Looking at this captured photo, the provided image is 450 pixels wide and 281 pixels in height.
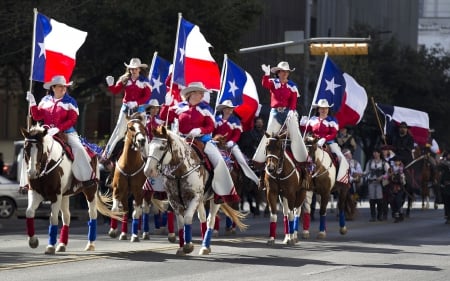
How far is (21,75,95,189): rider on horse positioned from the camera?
18953 mm

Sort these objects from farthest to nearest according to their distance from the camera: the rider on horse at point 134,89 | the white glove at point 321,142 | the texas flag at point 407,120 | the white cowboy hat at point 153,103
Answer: the texas flag at point 407,120 → the white glove at point 321,142 → the white cowboy hat at point 153,103 → the rider on horse at point 134,89

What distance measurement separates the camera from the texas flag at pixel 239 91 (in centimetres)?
2642

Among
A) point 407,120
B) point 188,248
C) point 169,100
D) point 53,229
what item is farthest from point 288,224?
point 407,120

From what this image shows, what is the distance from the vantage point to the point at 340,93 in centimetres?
2725

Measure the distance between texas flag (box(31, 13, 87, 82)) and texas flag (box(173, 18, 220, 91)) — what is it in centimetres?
172

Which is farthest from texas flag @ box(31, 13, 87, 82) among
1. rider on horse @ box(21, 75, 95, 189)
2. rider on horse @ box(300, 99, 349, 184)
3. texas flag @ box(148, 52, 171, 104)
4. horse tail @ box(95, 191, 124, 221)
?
rider on horse @ box(300, 99, 349, 184)

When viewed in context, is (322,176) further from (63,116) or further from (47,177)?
(47,177)

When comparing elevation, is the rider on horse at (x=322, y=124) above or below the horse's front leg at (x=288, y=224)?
above

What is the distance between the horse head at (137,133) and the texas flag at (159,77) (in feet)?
15.8

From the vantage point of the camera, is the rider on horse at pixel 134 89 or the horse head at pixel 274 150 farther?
the rider on horse at pixel 134 89

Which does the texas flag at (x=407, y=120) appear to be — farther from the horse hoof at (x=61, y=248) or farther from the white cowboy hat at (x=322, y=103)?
the horse hoof at (x=61, y=248)

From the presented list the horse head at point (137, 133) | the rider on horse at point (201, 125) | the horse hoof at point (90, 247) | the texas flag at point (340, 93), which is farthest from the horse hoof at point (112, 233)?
the texas flag at point (340, 93)

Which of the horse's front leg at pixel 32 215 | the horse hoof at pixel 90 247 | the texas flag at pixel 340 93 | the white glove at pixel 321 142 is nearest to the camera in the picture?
the horse's front leg at pixel 32 215

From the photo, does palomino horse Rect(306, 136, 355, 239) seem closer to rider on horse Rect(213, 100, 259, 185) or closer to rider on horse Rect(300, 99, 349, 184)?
rider on horse Rect(300, 99, 349, 184)
